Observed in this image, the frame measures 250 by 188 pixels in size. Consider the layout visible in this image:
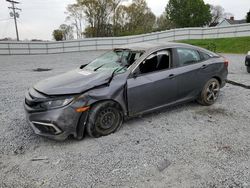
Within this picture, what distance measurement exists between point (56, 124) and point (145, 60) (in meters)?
1.81

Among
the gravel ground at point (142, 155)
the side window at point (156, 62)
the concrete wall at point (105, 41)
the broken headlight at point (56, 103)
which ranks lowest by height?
the gravel ground at point (142, 155)

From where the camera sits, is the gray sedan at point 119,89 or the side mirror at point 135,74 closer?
the gray sedan at point 119,89

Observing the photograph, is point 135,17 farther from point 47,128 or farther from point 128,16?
point 47,128

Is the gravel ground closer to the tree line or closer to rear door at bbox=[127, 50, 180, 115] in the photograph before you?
rear door at bbox=[127, 50, 180, 115]

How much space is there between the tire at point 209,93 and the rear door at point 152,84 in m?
0.86

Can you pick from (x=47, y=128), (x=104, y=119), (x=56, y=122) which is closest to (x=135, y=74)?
(x=104, y=119)

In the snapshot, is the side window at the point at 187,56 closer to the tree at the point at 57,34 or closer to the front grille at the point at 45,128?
the front grille at the point at 45,128

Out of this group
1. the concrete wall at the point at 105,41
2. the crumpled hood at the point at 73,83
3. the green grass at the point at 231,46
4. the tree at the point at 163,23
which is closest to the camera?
the crumpled hood at the point at 73,83

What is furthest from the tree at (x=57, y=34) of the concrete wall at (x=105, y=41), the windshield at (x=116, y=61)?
the windshield at (x=116, y=61)

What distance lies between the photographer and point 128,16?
34.4 m

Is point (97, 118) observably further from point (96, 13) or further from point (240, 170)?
point (96, 13)

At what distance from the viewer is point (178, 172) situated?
2.36 m

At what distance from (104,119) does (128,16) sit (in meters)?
34.3

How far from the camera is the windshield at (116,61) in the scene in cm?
348
